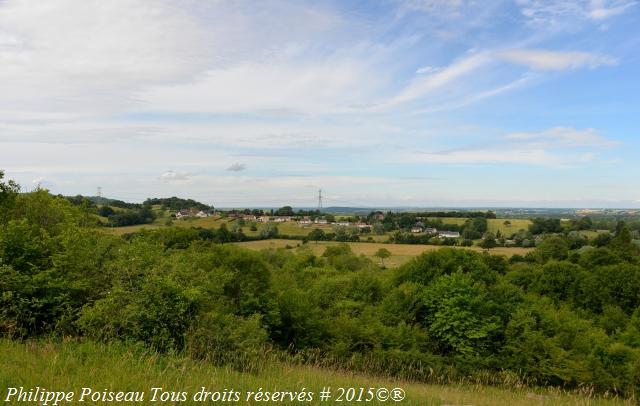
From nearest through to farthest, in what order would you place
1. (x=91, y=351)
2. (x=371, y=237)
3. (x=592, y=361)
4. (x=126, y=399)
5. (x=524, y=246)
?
(x=126, y=399)
(x=91, y=351)
(x=592, y=361)
(x=524, y=246)
(x=371, y=237)

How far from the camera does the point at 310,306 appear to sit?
28078 mm

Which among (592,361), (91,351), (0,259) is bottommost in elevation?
(592,361)

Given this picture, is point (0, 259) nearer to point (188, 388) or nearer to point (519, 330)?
point (188, 388)

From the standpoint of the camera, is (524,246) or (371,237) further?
(371,237)

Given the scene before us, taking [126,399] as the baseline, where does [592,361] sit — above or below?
below

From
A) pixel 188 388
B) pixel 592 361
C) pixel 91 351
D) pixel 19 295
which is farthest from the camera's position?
pixel 592 361

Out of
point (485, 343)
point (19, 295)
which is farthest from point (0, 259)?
point (485, 343)

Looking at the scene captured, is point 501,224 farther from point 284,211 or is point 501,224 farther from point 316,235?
point 284,211

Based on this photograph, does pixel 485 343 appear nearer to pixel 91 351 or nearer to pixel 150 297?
pixel 150 297

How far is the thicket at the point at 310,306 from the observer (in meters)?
8.68

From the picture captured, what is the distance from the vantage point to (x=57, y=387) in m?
4.61

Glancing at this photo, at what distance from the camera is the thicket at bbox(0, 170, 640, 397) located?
8.68 meters

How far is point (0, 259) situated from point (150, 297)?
3.24 m

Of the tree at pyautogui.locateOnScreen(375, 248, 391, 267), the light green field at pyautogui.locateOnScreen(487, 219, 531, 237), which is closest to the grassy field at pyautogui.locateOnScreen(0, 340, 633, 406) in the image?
the tree at pyautogui.locateOnScreen(375, 248, 391, 267)
